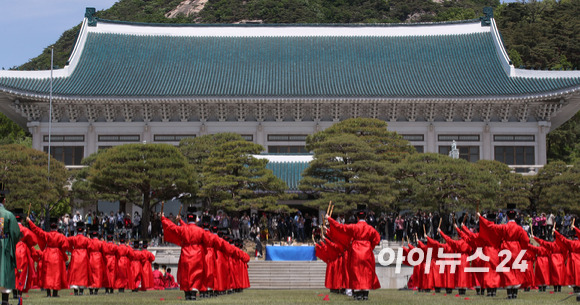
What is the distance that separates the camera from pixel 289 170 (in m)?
37.6

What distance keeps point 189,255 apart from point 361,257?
303 centimetres

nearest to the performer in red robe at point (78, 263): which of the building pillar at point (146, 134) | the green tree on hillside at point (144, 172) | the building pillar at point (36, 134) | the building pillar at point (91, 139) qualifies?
the green tree on hillside at point (144, 172)

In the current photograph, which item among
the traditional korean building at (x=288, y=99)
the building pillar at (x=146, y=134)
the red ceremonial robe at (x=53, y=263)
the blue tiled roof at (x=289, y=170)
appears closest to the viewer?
the red ceremonial robe at (x=53, y=263)

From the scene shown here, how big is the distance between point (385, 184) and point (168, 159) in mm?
8368

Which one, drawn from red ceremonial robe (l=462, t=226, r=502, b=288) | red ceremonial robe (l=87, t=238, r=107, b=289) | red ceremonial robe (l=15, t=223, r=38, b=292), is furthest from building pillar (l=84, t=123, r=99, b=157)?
red ceremonial robe (l=462, t=226, r=502, b=288)

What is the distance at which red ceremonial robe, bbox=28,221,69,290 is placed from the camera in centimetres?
1539

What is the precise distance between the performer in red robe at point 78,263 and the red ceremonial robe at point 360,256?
5.69 m

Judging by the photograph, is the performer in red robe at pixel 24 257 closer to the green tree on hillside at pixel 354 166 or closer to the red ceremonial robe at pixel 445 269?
the red ceremonial robe at pixel 445 269

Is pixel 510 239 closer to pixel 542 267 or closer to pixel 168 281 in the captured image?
pixel 542 267

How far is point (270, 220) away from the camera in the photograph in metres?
32.6

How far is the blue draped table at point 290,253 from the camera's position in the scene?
2797 cm

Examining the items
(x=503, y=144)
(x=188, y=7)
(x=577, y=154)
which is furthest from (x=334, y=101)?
(x=188, y=7)

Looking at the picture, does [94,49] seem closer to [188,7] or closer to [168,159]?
[168,159]

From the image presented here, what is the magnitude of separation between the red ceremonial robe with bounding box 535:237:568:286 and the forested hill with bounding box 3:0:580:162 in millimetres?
38360
